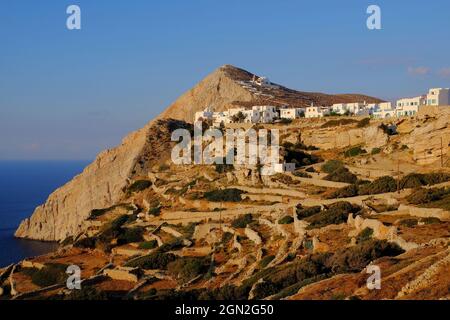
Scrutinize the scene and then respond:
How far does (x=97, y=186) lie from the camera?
72125 mm

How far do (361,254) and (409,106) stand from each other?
34.8m

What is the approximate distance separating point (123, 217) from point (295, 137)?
55.3 feet

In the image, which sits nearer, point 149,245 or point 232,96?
point 149,245

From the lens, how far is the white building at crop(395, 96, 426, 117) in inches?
2096

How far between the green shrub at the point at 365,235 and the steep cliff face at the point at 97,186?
4385 cm

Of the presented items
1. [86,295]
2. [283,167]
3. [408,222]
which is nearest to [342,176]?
[283,167]

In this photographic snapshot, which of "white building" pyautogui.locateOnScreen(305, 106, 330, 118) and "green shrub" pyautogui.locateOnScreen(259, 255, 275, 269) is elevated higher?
"white building" pyautogui.locateOnScreen(305, 106, 330, 118)

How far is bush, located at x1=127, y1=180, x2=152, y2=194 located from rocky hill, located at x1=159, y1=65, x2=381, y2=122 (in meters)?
32.5

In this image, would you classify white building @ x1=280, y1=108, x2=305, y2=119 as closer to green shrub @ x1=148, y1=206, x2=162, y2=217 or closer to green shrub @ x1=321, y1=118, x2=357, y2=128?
green shrub @ x1=321, y1=118, x2=357, y2=128

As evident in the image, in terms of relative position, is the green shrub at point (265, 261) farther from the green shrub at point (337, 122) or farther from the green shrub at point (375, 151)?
the green shrub at point (337, 122)

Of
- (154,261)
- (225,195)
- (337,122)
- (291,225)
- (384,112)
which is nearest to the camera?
(154,261)

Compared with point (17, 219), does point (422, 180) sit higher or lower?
higher

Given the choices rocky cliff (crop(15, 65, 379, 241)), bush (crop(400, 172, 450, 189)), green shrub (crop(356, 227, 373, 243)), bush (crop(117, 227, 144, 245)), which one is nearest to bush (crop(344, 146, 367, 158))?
bush (crop(400, 172, 450, 189))

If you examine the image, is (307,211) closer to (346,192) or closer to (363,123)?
(346,192)
